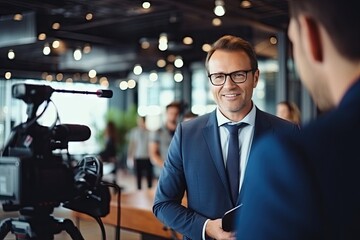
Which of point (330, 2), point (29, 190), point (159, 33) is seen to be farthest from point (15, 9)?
point (159, 33)

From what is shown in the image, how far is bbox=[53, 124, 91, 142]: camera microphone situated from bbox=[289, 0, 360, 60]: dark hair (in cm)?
92

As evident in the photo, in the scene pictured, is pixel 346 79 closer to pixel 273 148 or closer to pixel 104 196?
pixel 273 148

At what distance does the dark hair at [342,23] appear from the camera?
716 mm

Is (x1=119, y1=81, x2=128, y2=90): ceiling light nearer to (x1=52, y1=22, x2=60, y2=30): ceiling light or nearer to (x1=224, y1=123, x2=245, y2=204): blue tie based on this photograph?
(x1=52, y1=22, x2=60, y2=30): ceiling light

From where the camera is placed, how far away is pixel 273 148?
0.72 meters

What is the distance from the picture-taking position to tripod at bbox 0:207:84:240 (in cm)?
145

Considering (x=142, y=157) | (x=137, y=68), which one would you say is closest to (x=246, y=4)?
(x=142, y=157)

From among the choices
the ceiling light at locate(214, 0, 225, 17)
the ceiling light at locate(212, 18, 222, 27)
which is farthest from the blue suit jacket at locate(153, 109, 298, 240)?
the ceiling light at locate(212, 18, 222, 27)

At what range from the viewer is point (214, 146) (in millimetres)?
1812

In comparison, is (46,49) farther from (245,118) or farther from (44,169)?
(44,169)

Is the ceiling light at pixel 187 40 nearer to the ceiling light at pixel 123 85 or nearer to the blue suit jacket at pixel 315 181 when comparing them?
the ceiling light at pixel 123 85

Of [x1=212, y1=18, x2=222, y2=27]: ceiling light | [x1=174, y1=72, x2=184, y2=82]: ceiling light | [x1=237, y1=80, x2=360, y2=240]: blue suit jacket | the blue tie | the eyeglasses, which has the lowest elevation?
the blue tie

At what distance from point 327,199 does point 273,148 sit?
10 cm

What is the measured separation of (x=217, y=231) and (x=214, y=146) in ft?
1.04
